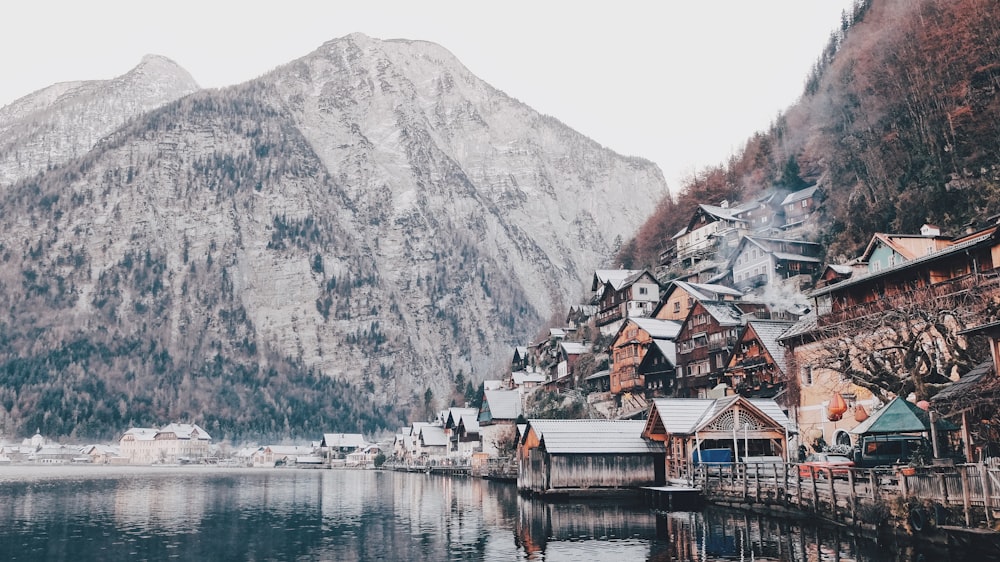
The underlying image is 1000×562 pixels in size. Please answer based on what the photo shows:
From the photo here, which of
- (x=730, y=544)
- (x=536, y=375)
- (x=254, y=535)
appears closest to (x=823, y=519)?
(x=730, y=544)

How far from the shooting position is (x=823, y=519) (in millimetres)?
35688

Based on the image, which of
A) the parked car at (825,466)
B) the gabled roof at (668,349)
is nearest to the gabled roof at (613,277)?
the gabled roof at (668,349)

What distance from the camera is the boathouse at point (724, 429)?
4928 centimetres

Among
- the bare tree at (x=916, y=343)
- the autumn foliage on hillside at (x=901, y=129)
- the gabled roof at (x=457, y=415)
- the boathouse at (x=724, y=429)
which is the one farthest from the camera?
the gabled roof at (x=457, y=415)

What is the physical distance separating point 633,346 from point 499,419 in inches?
1076

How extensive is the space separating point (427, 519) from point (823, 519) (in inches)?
881

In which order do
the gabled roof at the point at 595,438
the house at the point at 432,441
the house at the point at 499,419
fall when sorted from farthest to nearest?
the house at the point at 432,441 → the house at the point at 499,419 → the gabled roof at the point at 595,438

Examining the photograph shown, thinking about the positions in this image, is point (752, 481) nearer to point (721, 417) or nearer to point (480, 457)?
point (721, 417)

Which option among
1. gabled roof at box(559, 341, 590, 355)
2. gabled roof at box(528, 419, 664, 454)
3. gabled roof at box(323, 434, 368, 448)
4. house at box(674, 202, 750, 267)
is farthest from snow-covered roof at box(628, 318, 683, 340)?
gabled roof at box(323, 434, 368, 448)

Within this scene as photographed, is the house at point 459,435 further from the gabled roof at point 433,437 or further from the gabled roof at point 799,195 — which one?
the gabled roof at point 799,195

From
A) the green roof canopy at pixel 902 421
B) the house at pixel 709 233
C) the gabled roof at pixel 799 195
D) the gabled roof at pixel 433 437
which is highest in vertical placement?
the gabled roof at pixel 799 195

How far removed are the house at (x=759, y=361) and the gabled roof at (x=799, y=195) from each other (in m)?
38.8

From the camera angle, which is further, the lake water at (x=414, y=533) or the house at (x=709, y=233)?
the house at (x=709, y=233)

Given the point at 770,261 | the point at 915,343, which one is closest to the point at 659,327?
the point at 770,261
